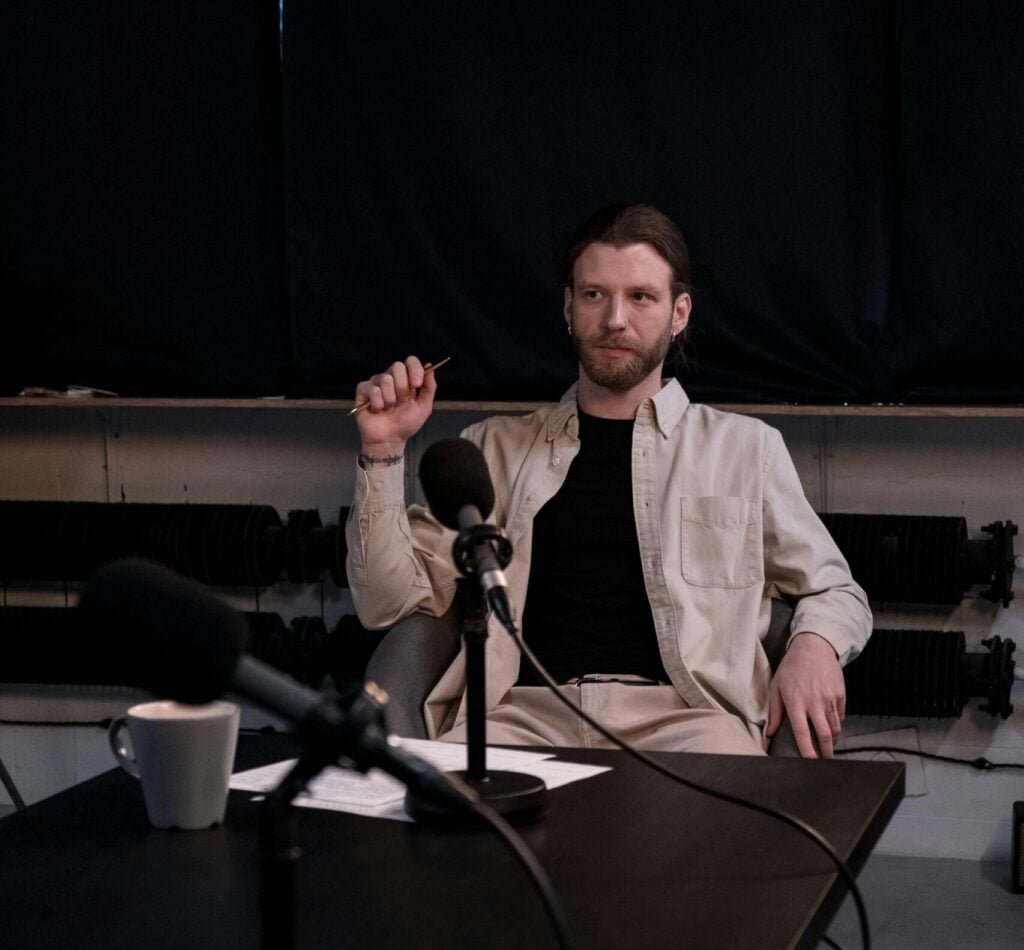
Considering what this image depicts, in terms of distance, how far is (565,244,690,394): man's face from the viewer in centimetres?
256

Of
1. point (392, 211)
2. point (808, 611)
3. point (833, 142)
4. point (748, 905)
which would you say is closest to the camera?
point (748, 905)

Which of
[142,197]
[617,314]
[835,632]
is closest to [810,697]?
[835,632]

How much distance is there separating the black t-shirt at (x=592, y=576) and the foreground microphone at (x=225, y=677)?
1.69 m

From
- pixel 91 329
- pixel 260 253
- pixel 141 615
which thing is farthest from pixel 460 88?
pixel 141 615

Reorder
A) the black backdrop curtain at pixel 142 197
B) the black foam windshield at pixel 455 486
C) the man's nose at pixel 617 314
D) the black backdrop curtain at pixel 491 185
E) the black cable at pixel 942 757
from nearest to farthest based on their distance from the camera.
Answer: the black foam windshield at pixel 455 486, the man's nose at pixel 617 314, the black backdrop curtain at pixel 491 185, the black cable at pixel 942 757, the black backdrop curtain at pixel 142 197

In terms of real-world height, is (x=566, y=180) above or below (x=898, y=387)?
above

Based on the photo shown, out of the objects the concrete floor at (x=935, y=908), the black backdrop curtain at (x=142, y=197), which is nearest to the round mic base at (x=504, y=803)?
the concrete floor at (x=935, y=908)

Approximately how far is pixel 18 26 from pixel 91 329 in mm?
747

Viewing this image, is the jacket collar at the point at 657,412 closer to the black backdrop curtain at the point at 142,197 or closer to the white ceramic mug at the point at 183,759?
the black backdrop curtain at the point at 142,197

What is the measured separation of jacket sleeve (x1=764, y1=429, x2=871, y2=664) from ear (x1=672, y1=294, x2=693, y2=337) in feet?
0.93

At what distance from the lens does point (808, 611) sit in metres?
2.36

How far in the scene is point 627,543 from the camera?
2510mm

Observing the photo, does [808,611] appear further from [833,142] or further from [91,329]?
[91,329]

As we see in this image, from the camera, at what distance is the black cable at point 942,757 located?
3.19 meters
